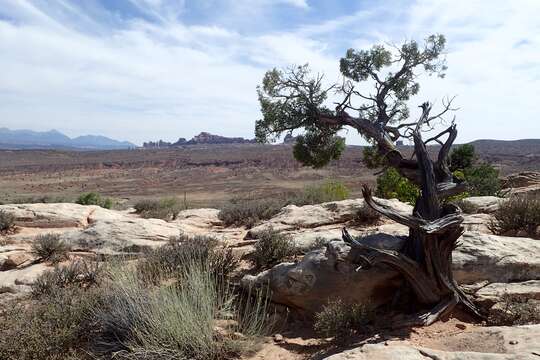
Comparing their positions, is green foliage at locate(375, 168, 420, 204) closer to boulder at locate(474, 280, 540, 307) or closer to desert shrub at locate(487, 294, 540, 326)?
boulder at locate(474, 280, 540, 307)

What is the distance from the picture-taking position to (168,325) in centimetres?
507

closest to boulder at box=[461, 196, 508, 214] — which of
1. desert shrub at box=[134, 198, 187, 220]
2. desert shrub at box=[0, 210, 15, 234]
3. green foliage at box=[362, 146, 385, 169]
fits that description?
green foliage at box=[362, 146, 385, 169]

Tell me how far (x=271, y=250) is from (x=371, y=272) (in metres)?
2.07

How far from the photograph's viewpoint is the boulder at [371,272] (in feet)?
20.0

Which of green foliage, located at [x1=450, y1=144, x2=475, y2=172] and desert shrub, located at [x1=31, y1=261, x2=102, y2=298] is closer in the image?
desert shrub, located at [x1=31, y1=261, x2=102, y2=298]

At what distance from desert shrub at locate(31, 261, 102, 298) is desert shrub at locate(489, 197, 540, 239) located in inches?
261

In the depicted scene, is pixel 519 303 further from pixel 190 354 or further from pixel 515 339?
pixel 190 354

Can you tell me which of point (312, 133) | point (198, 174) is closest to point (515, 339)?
point (312, 133)

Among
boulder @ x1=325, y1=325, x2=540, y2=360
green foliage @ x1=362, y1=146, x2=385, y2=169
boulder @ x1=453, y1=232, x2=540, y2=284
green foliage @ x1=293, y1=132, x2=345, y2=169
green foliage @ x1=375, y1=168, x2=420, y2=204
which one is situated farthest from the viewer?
green foliage @ x1=375, y1=168, x2=420, y2=204

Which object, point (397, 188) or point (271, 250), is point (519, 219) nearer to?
point (271, 250)

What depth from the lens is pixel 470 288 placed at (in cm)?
596

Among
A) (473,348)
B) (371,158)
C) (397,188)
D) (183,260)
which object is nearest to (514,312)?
(473,348)

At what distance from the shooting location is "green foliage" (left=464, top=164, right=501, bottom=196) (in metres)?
16.9

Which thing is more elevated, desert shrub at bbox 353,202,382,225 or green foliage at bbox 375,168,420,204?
green foliage at bbox 375,168,420,204
